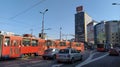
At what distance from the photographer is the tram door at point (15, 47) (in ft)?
94.6

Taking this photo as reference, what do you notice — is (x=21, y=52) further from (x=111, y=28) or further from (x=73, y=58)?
(x=111, y=28)

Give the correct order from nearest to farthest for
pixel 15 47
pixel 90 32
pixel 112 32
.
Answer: pixel 15 47, pixel 112 32, pixel 90 32

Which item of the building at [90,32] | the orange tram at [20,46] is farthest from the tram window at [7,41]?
the building at [90,32]

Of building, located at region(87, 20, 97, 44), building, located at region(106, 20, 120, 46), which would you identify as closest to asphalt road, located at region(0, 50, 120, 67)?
building, located at region(87, 20, 97, 44)

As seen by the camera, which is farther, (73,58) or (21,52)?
(21,52)

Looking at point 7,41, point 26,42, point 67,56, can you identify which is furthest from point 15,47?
point 67,56

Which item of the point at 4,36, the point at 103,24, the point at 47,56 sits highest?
the point at 103,24

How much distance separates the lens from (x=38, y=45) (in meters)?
37.1

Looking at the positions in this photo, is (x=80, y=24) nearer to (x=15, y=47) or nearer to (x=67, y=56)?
(x=15, y=47)

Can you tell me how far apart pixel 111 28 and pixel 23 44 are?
5397 inches

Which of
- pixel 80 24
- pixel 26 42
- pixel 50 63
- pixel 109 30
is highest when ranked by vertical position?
pixel 80 24

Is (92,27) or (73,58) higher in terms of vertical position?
(92,27)

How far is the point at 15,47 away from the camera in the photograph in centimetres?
2962

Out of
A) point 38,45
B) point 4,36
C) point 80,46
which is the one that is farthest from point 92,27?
point 4,36
